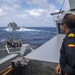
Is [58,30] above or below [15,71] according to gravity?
above

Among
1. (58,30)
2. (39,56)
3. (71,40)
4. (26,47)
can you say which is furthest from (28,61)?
(58,30)

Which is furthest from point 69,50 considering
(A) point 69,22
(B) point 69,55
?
(A) point 69,22

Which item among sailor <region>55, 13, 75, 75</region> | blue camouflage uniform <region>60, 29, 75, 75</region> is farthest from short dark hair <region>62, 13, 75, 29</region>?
blue camouflage uniform <region>60, 29, 75, 75</region>

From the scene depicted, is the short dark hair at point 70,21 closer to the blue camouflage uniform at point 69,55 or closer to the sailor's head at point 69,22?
the sailor's head at point 69,22

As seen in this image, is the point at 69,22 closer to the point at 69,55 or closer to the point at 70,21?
the point at 70,21

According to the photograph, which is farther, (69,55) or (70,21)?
(70,21)

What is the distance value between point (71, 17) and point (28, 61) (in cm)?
247

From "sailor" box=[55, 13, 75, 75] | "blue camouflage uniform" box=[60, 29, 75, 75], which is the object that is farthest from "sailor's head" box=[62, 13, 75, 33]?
"blue camouflage uniform" box=[60, 29, 75, 75]

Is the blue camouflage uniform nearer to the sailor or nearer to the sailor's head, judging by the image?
the sailor

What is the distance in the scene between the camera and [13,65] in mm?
5273

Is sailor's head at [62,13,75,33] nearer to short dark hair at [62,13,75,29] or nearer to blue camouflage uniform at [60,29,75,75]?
short dark hair at [62,13,75,29]

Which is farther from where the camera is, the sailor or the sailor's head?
the sailor's head

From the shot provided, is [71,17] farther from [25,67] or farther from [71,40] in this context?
[25,67]

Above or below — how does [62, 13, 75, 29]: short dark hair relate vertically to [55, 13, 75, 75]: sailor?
above
